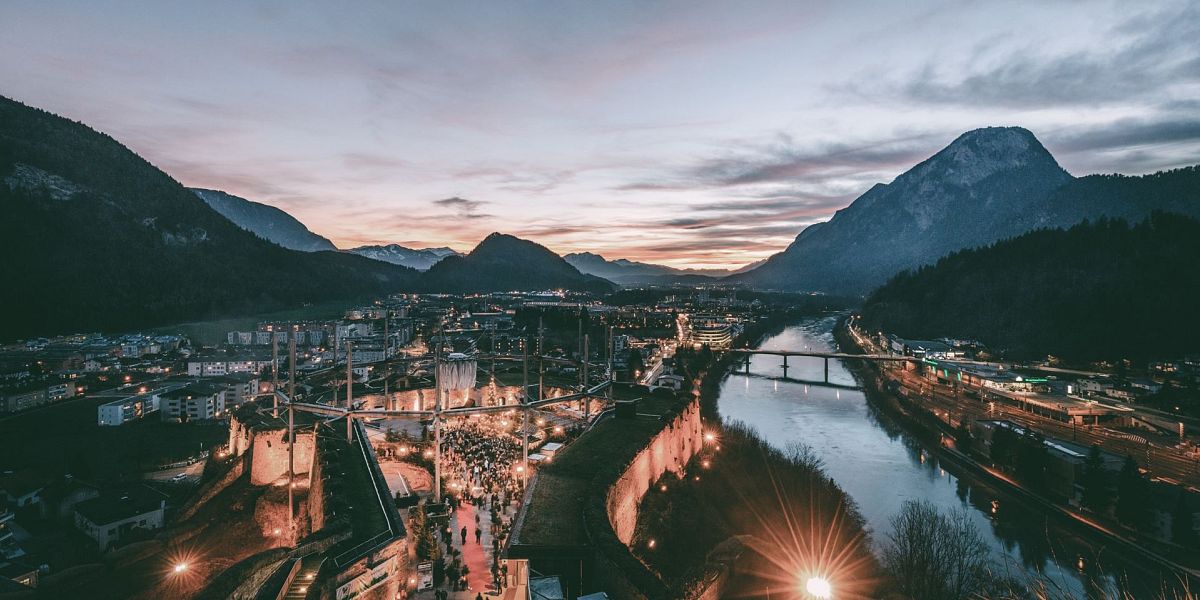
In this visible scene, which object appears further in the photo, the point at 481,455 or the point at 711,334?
the point at 711,334

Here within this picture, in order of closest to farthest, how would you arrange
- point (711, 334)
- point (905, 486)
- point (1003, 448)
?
point (905, 486), point (1003, 448), point (711, 334)

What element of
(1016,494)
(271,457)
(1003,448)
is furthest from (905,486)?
(271,457)

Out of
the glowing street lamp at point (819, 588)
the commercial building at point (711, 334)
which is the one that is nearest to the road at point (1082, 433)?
the glowing street lamp at point (819, 588)

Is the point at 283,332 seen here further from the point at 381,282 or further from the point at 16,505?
the point at 381,282

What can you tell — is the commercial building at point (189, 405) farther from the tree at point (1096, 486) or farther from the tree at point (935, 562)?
the tree at point (1096, 486)

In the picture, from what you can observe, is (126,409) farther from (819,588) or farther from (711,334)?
(711,334)

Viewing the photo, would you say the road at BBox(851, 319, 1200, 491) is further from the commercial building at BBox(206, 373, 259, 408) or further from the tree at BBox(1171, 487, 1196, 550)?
the commercial building at BBox(206, 373, 259, 408)
